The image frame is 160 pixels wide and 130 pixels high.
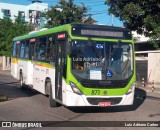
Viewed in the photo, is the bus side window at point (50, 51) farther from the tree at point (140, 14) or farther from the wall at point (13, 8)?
the wall at point (13, 8)

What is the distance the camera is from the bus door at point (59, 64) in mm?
12656

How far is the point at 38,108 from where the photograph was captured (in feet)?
44.8

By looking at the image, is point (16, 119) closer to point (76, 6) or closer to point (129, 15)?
point (129, 15)

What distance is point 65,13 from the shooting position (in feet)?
127

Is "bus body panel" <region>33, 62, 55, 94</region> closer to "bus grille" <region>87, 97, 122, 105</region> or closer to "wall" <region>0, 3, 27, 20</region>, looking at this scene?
"bus grille" <region>87, 97, 122, 105</region>

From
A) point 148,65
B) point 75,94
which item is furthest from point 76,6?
point 75,94

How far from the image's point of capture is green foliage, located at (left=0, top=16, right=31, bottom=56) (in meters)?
48.3

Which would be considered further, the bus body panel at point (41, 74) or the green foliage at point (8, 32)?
the green foliage at point (8, 32)

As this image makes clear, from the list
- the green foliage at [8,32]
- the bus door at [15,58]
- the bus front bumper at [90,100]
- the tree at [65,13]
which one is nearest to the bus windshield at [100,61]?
the bus front bumper at [90,100]

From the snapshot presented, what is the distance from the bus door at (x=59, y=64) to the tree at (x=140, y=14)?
32.3ft

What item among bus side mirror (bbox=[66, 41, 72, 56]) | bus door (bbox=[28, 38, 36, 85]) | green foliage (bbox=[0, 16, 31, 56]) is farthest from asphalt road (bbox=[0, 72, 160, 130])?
green foliage (bbox=[0, 16, 31, 56])

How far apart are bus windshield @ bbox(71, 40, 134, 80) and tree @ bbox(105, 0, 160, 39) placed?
9.73m

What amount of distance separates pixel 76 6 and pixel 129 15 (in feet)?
56.5

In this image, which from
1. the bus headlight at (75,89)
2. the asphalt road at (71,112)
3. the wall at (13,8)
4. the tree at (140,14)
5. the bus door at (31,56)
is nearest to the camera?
the asphalt road at (71,112)
